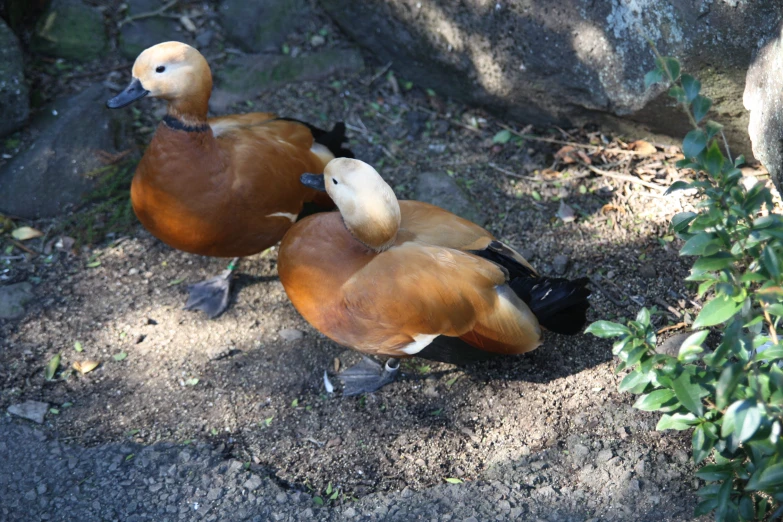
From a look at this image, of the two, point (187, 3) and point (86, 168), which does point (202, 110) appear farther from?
point (187, 3)

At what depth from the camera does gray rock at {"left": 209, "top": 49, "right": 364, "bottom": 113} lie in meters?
4.45

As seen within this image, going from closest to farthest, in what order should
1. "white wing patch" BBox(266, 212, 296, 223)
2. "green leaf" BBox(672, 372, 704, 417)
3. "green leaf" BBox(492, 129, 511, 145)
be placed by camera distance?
1. "green leaf" BBox(672, 372, 704, 417)
2. "white wing patch" BBox(266, 212, 296, 223)
3. "green leaf" BBox(492, 129, 511, 145)

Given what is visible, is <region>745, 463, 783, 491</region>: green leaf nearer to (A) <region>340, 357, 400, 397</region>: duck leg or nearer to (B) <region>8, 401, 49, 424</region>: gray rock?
(A) <region>340, 357, 400, 397</region>: duck leg

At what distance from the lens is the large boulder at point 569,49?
3.32 metres

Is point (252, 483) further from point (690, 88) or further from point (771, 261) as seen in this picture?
point (690, 88)

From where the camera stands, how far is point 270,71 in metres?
4.54

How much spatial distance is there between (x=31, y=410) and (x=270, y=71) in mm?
2505

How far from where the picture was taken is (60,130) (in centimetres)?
405

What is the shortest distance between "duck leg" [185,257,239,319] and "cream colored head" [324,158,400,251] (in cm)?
104

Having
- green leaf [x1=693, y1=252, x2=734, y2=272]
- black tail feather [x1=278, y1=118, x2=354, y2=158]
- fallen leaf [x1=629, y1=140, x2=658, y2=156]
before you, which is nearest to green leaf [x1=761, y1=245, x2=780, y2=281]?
green leaf [x1=693, y1=252, x2=734, y2=272]

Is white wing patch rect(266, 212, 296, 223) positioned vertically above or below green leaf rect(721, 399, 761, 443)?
below

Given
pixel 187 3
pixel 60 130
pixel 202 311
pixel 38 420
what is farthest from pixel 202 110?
pixel 187 3

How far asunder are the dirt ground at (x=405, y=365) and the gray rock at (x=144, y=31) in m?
1.24

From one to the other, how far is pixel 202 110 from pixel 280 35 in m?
1.64
